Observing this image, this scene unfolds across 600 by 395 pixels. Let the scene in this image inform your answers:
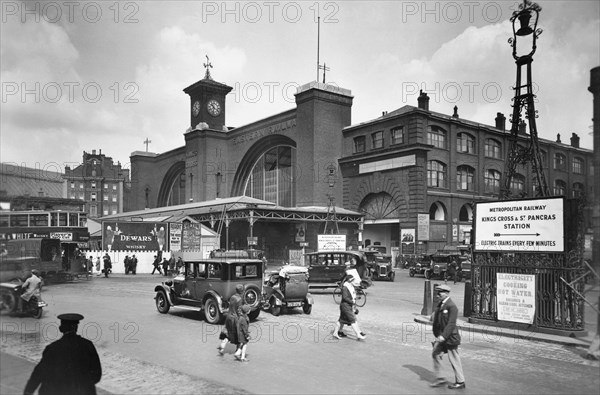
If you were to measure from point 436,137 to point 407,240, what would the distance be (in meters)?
9.81

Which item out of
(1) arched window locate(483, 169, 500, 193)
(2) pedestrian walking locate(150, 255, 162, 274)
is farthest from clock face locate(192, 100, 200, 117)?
(1) arched window locate(483, 169, 500, 193)

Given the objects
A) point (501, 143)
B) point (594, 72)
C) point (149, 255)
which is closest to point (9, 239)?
point (594, 72)

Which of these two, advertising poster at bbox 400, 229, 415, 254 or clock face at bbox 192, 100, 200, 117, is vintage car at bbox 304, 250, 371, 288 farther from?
clock face at bbox 192, 100, 200, 117

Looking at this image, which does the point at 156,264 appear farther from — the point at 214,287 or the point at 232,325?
the point at 232,325

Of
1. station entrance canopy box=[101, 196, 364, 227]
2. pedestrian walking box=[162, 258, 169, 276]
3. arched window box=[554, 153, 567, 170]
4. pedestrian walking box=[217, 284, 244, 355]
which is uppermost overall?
arched window box=[554, 153, 567, 170]

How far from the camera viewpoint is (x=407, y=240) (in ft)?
140

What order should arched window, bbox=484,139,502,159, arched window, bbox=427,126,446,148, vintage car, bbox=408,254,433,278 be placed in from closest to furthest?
1. vintage car, bbox=408,254,433,278
2. arched window, bbox=427,126,446,148
3. arched window, bbox=484,139,502,159

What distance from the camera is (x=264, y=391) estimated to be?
7.57 meters

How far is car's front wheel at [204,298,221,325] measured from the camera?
45.5 feet

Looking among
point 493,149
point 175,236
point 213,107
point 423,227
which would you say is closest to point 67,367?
point 175,236

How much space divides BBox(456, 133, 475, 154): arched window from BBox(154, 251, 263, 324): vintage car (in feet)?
118

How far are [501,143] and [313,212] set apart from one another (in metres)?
20.6

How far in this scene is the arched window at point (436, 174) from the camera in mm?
43844

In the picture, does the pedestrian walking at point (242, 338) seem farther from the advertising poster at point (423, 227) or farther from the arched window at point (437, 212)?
the arched window at point (437, 212)
